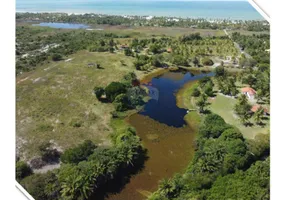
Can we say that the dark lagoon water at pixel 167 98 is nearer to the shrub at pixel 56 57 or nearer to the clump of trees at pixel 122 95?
the clump of trees at pixel 122 95

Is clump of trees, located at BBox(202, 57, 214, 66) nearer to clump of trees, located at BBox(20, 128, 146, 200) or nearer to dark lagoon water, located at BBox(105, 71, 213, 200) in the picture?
dark lagoon water, located at BBox(105, 71, 213, 200)

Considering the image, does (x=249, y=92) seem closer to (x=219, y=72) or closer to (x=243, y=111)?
(x=243, y=111)

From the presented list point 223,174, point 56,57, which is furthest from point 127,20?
point 223,174

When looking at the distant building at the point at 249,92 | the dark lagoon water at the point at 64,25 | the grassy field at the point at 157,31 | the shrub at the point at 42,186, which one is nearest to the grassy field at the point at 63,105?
the shrub at the point at 42,186

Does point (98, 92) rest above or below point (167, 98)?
above
